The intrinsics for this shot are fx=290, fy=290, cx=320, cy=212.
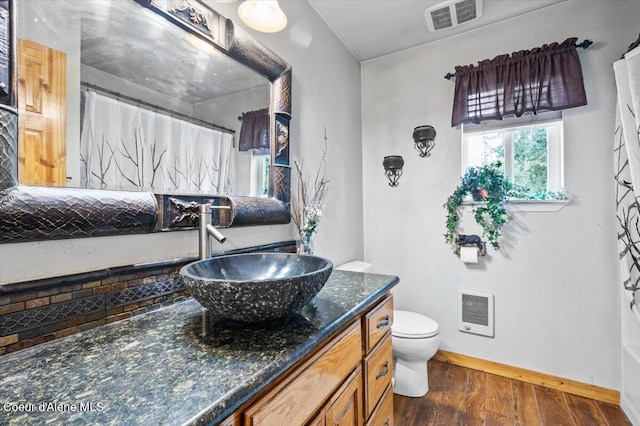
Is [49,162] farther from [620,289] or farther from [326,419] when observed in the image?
[620,289]

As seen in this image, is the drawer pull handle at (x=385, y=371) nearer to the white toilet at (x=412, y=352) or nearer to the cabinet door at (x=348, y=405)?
the cabinet door at (x=348, y=405)

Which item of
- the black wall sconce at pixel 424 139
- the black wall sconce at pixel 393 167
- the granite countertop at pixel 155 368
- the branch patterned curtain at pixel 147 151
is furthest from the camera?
the black wall sconce at pixel 393 167

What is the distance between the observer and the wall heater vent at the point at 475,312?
212cm

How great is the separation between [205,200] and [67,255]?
1.52ft

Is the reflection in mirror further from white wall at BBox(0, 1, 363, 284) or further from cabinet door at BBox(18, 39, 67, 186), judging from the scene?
white wall at BBox(0, 1, 363, 284)

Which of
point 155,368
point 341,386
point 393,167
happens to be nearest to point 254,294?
point 155,368

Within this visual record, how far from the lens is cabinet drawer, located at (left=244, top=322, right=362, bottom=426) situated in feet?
1.89

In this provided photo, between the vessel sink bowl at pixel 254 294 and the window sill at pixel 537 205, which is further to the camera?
the window sill at pixel 537 205

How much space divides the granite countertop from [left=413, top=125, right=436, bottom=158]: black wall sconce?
6.10 ft

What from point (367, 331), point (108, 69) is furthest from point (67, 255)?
point (367, 331)

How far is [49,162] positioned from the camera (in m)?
0.76

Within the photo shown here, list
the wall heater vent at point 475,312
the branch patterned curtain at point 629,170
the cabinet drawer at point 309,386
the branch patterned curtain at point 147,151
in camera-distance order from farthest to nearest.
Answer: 1. the wall heater vent at point 475,312
2. the branch patterned curtain at point 629,170
3. the branch patterned curtain at point 147,151
4. the cabinet drawer at point 309,386

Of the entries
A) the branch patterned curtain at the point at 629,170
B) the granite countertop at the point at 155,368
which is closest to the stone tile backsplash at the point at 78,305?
the granite countertop at the point at 155,368

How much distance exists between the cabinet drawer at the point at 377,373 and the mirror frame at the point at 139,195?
0.76m
